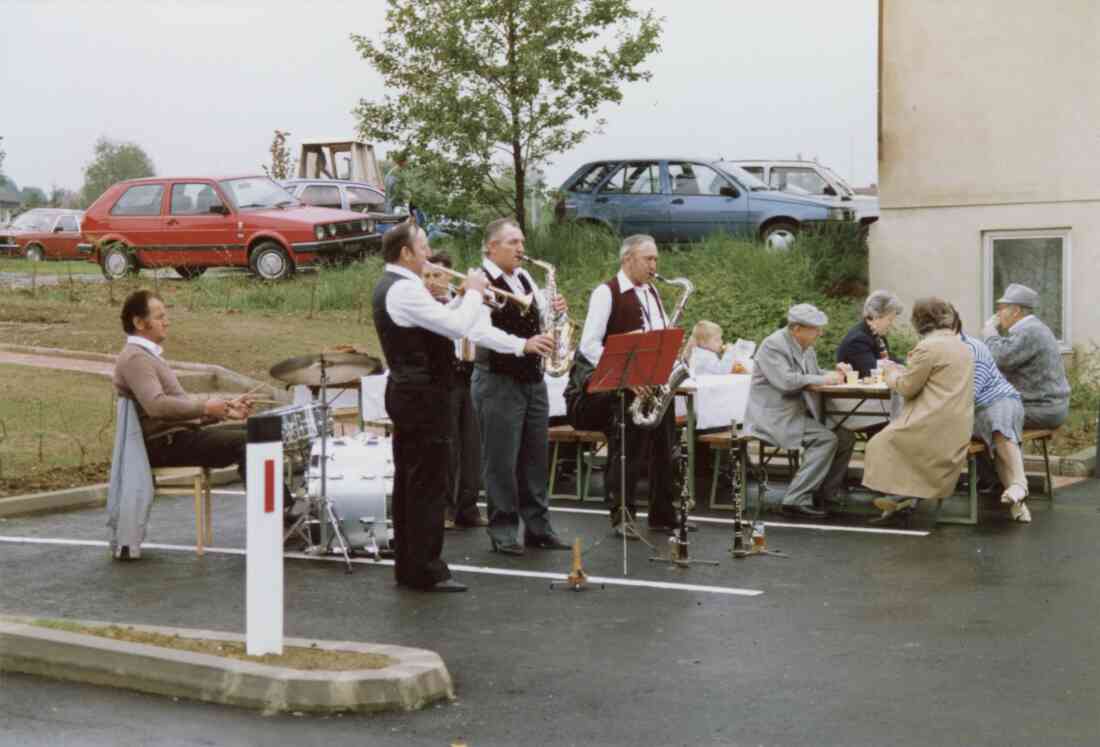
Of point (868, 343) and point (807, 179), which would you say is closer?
point (868, 343)

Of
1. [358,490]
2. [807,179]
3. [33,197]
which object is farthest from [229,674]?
[33,197]

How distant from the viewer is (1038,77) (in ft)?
60.6

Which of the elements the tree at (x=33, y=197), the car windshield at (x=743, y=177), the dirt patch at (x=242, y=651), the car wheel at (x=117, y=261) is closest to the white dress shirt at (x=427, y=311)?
the dirt patch at (x=242, y=651)

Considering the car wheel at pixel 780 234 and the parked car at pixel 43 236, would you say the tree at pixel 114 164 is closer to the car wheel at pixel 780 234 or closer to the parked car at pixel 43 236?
the parked car at pixel 43 236

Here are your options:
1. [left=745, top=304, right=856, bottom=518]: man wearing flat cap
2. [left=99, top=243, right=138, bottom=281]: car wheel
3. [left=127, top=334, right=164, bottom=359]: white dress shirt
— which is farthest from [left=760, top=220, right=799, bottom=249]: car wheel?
[left=127, top=334, right=164, bottom=359]: white dress shirt

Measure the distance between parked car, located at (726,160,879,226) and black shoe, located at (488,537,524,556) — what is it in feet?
48.8

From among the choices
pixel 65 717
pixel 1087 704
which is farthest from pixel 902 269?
pixel 65 717

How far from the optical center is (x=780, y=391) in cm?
1245

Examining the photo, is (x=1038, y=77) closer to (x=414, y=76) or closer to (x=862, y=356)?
(x=862, y=356)

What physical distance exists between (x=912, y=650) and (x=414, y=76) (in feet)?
59.0

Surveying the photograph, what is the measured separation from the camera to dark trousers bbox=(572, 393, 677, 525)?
36.1 ft

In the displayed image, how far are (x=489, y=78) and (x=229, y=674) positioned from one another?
18.0 m

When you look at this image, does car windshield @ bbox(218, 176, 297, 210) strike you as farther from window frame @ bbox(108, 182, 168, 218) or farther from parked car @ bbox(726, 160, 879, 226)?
parked car @ bbox(726, 160, 879, 226)

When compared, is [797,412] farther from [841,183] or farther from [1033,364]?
[841,183]
